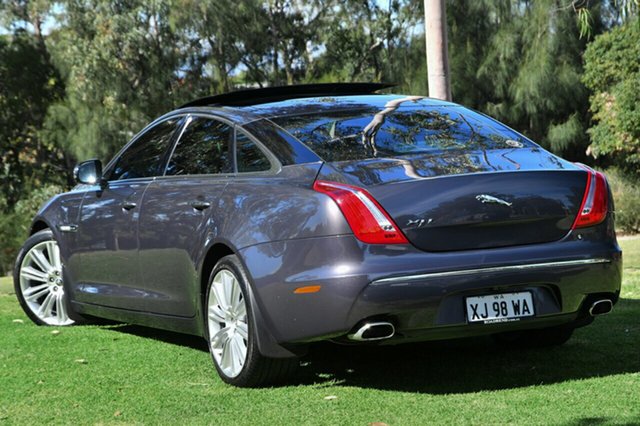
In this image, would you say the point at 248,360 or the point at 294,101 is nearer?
the point at 248,360

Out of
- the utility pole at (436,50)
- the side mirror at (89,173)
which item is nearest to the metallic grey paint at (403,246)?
the side mirror at (89,173)

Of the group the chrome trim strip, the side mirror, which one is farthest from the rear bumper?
the side mirror

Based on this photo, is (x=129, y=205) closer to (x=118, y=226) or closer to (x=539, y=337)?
(x=118, y=226)

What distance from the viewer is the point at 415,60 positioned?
33.8 m

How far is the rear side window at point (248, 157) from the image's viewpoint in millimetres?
5352

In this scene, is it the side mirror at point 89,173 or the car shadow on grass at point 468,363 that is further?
the side mirror at point 89,173

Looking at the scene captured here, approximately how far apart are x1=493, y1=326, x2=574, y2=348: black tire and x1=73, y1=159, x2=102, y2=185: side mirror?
289 centimetres

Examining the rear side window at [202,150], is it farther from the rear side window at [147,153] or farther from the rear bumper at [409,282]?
the rear bumper at [409,282]

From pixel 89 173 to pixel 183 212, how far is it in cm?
152

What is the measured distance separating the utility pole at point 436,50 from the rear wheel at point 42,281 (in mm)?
3523

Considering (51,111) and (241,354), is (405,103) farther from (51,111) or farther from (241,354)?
(51,111)

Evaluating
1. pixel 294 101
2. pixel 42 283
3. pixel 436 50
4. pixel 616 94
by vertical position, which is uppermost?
pixel 436 50


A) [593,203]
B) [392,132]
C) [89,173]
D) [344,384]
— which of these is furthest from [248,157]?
[89,173]

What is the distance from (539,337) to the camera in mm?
6008
